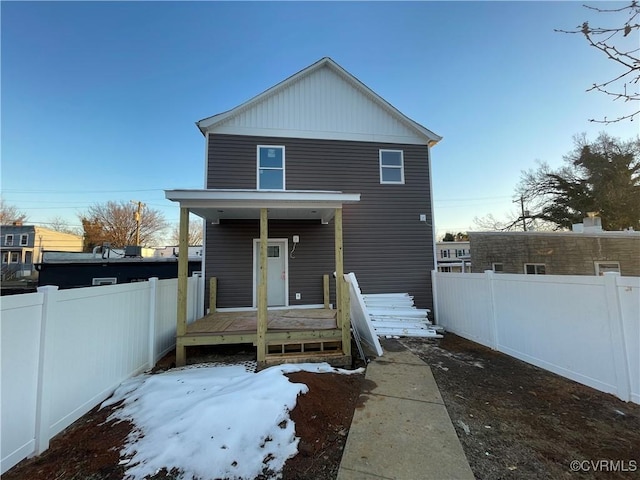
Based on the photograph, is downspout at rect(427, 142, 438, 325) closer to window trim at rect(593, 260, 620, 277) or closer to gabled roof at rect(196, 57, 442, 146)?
gabled roof at rect(196, 57, 442, 146)

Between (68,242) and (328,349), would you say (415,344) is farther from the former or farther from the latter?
(68,242)

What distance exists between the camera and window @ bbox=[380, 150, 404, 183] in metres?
8.88

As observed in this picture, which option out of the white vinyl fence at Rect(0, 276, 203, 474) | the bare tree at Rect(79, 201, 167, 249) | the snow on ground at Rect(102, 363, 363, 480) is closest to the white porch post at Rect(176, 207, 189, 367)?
the white vinyl fence at Rect(0, 276, 203, 474)

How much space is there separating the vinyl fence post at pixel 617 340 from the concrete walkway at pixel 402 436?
6.96 feet

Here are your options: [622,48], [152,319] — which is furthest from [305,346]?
[622,48]

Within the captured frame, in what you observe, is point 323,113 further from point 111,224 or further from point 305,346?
point 111,224

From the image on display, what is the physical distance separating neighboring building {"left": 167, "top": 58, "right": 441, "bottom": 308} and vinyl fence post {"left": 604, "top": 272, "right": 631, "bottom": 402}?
5.10 meters

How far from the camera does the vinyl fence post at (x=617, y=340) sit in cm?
327

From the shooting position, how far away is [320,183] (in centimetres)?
843

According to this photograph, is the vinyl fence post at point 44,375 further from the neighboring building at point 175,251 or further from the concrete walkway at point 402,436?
the neighboring building at point 175,251

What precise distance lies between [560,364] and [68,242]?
46.8 m

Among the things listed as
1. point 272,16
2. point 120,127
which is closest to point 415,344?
point 272,16

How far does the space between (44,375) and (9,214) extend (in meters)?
45.9

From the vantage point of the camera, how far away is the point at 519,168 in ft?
67.7
